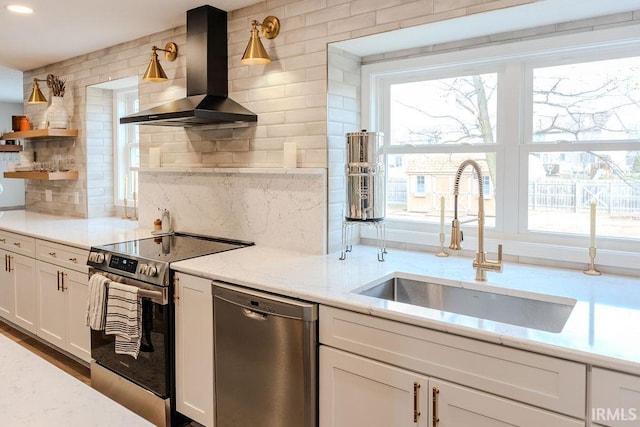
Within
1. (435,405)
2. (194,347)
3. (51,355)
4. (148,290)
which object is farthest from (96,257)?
(435,405)

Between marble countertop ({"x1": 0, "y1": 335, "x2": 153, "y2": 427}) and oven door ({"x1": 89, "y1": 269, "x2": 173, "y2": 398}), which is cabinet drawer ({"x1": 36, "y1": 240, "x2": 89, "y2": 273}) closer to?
oven door ({"x1": 89, "y1": 269, "x2": 173, "y2": 398})

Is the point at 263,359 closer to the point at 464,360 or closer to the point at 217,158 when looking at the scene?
the point at 464,360

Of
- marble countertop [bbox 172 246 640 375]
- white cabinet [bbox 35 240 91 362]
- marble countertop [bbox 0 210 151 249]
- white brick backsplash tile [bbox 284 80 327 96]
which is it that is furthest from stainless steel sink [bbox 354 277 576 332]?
white cabinet [bbox 35 240 91 362]

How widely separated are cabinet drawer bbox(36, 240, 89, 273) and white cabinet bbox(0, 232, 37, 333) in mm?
171

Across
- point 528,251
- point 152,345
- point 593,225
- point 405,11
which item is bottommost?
point 152,345

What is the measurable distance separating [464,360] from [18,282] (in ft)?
11.7

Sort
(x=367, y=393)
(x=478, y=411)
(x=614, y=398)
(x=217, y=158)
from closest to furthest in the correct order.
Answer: (x=614, y=398)
(x=478, y=411)
(x=367, y=393)
(x=217, y=158)

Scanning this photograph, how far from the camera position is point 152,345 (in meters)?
2.42

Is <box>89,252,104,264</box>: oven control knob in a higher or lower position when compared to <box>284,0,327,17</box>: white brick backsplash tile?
lower

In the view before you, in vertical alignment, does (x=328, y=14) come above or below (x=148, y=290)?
above

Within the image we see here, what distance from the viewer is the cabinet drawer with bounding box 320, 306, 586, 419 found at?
1320mm

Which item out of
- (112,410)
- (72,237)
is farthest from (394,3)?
(72,237)

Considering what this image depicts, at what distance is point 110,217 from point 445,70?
10.7 ft

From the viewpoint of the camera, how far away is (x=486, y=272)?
7.05 ft
